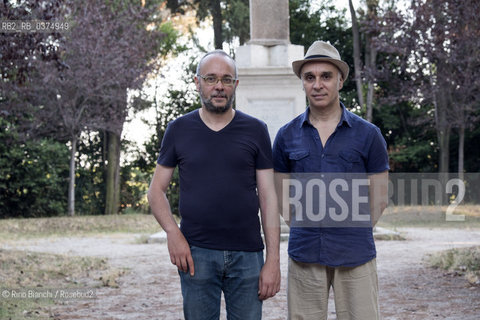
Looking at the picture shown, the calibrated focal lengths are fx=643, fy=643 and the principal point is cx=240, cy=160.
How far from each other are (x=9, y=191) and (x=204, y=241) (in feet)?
57.6

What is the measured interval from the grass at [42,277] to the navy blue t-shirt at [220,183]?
3189mm

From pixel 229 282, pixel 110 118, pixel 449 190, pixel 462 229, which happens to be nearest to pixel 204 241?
pixel 229 282

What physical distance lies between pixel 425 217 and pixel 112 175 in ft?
32.1

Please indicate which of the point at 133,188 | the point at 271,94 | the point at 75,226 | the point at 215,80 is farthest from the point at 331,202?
the point at 133,188

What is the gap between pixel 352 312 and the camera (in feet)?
10.0

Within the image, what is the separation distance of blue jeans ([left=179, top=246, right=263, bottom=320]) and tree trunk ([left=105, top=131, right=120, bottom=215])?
713 inches

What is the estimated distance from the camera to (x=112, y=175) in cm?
2078

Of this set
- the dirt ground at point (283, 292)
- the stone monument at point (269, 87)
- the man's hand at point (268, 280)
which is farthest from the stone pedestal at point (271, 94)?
the man's hand at point (268, 280)

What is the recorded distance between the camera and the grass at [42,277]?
5.85 metres

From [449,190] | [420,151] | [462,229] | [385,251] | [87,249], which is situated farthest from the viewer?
[420,151]

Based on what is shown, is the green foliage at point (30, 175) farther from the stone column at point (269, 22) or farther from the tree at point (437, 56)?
the tree at point (437, 56)

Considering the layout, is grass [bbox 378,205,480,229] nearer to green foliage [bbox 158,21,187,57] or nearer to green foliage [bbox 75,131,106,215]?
green foliage [bbox 75,131,106,215]

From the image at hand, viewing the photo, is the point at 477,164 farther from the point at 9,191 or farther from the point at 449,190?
the point at 9,191

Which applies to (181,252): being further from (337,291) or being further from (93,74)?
(93,74)
